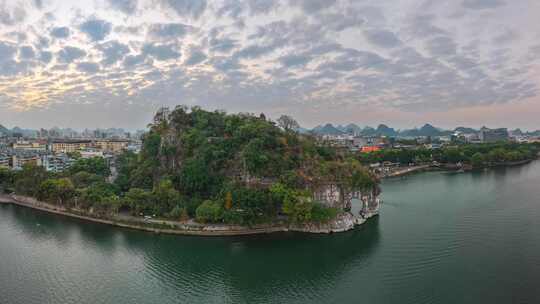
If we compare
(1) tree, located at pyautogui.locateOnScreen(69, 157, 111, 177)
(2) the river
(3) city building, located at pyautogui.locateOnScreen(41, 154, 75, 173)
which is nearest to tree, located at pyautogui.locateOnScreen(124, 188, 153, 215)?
(2) the river

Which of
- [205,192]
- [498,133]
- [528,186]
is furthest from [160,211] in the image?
[498,133]

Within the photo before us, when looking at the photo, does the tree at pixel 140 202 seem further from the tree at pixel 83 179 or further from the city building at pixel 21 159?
the city building at pixel 21 159

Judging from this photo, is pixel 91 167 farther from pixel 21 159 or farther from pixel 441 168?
pixel 441 168

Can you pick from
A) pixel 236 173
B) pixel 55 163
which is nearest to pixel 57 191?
pixel 236 173

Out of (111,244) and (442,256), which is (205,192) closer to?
(111,244)

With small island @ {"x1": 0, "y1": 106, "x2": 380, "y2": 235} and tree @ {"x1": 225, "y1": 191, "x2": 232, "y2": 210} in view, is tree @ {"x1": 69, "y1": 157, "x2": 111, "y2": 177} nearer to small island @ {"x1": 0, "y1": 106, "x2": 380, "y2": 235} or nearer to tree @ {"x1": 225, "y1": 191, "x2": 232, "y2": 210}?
small island @ {"x1": 0, "y1": 106, "x2": 380, "y2": 235}
